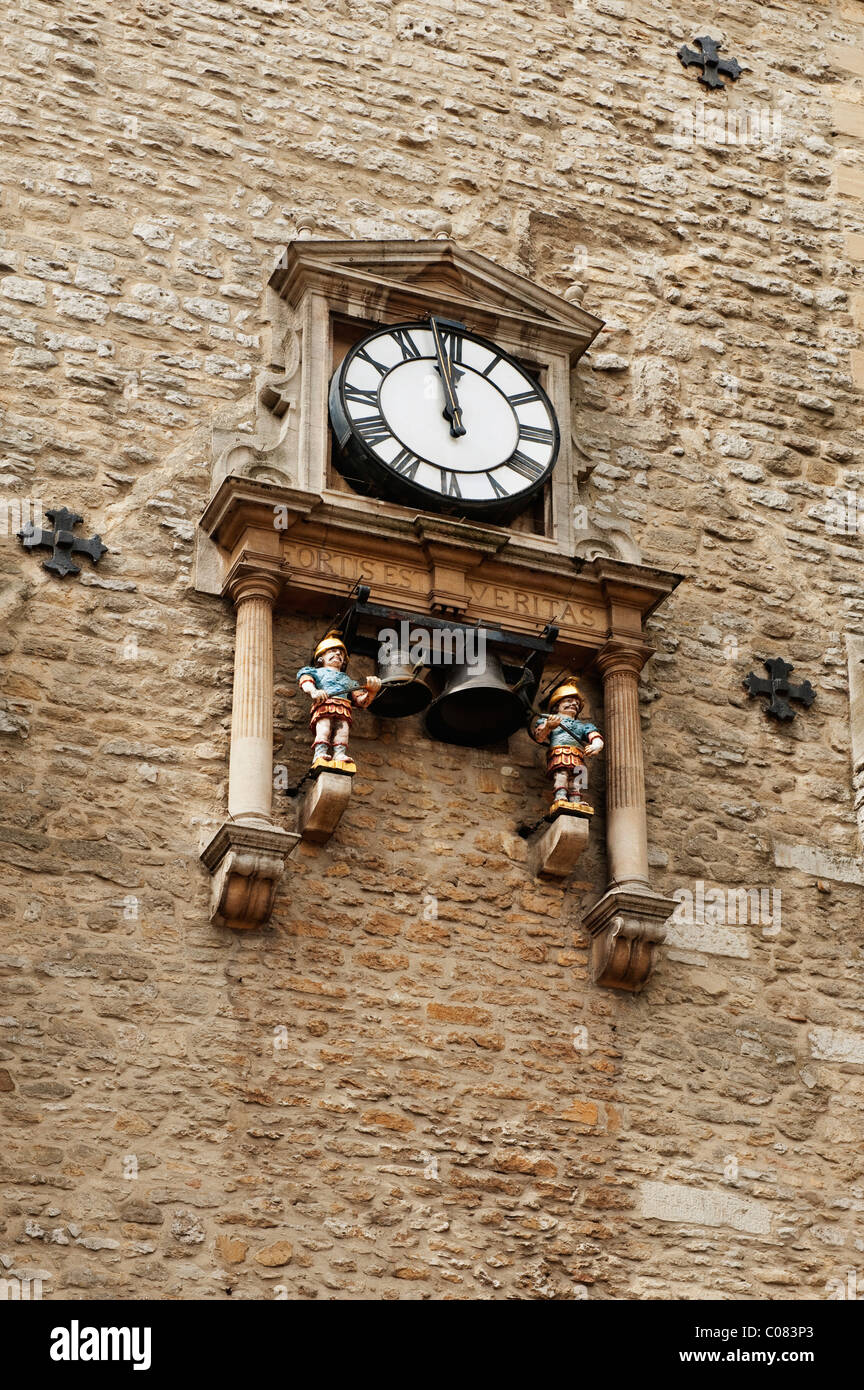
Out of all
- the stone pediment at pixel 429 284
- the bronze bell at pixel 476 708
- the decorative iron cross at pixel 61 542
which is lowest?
the bronze bell at pixel 476 708

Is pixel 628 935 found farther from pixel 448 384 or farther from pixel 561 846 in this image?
pixel 448 384

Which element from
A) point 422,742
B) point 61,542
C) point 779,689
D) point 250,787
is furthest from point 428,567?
point 779,689

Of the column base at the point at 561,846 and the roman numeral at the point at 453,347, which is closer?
the column base at the point at 561,846

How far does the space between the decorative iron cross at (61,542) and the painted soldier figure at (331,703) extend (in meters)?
1.01

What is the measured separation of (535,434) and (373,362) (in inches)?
31.1

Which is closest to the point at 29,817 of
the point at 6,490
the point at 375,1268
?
the point at 6,490

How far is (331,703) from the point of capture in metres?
9.46

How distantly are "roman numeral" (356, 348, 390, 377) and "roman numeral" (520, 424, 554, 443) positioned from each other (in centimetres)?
66

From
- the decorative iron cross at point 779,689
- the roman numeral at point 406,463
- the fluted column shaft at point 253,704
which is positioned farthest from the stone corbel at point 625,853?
the fluted column shaft at point 253,704

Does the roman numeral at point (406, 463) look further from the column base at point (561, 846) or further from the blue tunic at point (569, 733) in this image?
the column base at point (561, 846)

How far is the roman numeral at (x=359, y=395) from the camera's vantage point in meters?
10.3

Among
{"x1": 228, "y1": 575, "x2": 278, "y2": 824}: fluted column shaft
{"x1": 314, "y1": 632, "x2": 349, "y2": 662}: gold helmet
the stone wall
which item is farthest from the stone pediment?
{"x1": 314, "y1": 632, "x2": 349, "y2": 662}: gold helmet

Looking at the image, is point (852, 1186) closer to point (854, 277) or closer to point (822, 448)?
point (822, 448)

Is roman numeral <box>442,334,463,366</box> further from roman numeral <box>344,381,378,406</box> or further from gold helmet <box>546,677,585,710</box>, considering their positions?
gold helmet <box>546,677,585,710</box>
